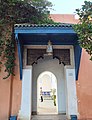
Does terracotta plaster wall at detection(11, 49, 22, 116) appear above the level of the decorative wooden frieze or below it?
below

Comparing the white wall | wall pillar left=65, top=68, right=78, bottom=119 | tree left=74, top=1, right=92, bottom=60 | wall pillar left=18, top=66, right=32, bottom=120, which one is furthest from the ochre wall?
tree left=74, top=1, right=92, bottom=60

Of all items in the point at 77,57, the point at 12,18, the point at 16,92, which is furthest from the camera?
the point at 12,18

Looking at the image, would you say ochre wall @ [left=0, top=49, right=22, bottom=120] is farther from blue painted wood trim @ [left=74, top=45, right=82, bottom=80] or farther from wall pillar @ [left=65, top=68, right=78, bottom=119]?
blue painted wood trim @ [left=74, top=45, right=82, bottom=80]

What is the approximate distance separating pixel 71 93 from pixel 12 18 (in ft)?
14.0

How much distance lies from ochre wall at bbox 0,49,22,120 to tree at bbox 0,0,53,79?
1.04 ft

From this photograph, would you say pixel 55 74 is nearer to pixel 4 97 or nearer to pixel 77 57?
pixel 77 57

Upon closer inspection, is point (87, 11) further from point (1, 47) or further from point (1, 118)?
point (1, 118)

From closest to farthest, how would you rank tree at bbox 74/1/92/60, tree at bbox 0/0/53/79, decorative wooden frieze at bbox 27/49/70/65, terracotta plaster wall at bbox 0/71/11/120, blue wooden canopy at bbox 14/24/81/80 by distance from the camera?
tree at bbox 74/1/92/60, blue wooden canopy at bbox 14/24/81/80, terracotta plaster wall at bbox 0/71/11/120, tree at bbox 0/0/53/79, decorative wooden frieze at bbox 27/49/70/65

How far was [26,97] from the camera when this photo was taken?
7859mm

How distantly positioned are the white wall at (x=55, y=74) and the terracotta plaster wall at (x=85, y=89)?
4.00 ft

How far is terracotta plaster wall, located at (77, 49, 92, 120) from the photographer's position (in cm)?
799

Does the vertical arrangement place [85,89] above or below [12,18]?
below

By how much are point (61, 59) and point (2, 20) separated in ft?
10.4

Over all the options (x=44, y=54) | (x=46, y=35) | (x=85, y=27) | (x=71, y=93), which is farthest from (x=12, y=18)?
(x=85, y=27)
